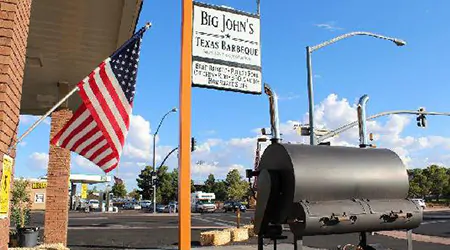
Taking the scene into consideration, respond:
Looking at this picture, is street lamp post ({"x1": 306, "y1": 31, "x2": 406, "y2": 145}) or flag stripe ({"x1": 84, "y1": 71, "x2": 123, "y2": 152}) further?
street lamp post ({"x1": 306, "y1": 31, "x2": 406, "y2": 145})

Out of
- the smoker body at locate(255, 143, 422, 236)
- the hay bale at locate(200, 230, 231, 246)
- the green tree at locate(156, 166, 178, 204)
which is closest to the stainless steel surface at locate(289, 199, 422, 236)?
the smoker body at locate(255, 143, 422, 236)

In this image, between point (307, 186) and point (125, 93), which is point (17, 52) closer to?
point (125, 93)

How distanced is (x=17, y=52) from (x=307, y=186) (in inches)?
137

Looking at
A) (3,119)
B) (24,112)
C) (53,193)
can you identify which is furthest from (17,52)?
(24,112)

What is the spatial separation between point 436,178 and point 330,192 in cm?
11995

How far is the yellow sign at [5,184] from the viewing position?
434 centimetres

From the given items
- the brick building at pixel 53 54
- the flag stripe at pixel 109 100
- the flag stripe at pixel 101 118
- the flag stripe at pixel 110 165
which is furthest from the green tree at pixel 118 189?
the flag stripe at pixel 109 100

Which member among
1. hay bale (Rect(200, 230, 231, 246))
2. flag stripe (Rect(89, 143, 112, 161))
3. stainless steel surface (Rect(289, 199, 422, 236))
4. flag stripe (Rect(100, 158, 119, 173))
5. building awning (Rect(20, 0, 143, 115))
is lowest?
hay bale (Rect(200, 230, 231, 246))

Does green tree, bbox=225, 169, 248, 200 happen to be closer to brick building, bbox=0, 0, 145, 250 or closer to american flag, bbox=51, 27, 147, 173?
brick building, bbox=0, 0, 145, 250

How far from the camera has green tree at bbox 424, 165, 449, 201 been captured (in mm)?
109812

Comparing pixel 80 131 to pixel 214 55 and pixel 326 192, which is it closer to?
pixel 214 55

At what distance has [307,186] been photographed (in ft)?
15.6

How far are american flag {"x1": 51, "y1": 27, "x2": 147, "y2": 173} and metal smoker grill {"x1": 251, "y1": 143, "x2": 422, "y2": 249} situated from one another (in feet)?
8.26

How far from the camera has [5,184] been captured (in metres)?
4.47
